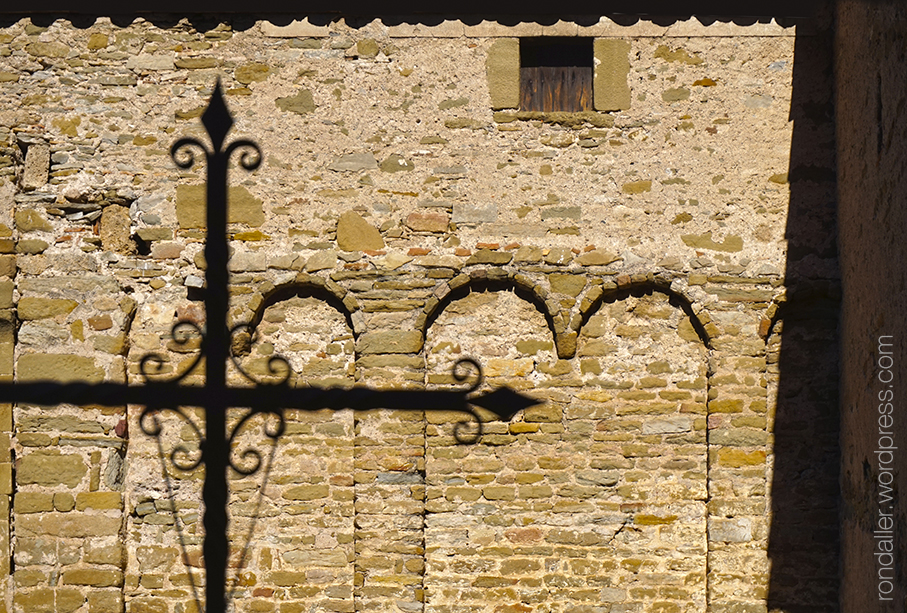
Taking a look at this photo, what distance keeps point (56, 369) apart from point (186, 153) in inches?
63.0

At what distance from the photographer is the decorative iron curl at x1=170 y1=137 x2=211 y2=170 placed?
5230mm

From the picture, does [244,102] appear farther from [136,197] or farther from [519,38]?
[519,38]

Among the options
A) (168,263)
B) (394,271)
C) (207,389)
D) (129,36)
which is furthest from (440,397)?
(129,36)

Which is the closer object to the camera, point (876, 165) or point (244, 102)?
point (876, 165)

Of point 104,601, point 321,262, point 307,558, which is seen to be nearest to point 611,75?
point 321,262

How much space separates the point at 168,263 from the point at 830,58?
4.43m

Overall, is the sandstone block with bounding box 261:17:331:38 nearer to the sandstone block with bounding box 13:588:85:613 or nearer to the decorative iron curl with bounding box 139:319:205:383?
the decorative iron curl with bounding box 139:319:205:383

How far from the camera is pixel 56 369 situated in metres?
5.15

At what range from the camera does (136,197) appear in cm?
523

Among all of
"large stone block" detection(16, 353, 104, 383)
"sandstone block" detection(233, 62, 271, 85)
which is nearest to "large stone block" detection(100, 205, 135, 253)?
"large stone block" detection(16, 353, 104, 383)

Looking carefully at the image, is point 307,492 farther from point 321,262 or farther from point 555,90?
point 555,90

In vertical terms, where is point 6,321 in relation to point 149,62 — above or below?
below

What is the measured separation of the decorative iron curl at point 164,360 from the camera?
5.16m

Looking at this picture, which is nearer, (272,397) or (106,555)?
(106,555)
